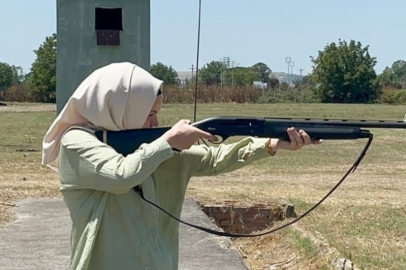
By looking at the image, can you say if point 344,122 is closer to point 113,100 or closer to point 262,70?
point 113,100

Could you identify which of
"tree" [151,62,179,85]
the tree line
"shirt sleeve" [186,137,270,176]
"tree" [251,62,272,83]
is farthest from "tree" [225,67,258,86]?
"shirt sleeve" [186,137,270,176]

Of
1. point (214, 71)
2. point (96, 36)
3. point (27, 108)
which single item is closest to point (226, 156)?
point (96, 36)

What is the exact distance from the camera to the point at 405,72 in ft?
401

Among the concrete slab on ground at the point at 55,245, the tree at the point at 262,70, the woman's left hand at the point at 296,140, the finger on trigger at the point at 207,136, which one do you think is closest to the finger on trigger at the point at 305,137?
the woman's left hand at the point at 296,140

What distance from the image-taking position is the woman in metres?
2.82

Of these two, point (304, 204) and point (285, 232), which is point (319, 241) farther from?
point (304, 204)

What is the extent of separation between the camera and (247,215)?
9.64 metres

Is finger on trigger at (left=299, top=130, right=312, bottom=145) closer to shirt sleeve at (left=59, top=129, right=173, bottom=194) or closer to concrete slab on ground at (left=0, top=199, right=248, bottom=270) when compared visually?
shirt sleeve at (left=59, top=129, right=173, bottom=194)

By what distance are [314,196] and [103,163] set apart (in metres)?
8.82

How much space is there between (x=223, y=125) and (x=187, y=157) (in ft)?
0.67

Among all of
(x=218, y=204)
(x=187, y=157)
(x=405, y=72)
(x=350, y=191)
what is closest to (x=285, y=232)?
(x=218, y=204)

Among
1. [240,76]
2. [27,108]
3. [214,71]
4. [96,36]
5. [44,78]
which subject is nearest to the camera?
[96,36]

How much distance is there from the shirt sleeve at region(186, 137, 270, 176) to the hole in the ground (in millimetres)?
6104

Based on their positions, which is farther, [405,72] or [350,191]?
[405,72]
